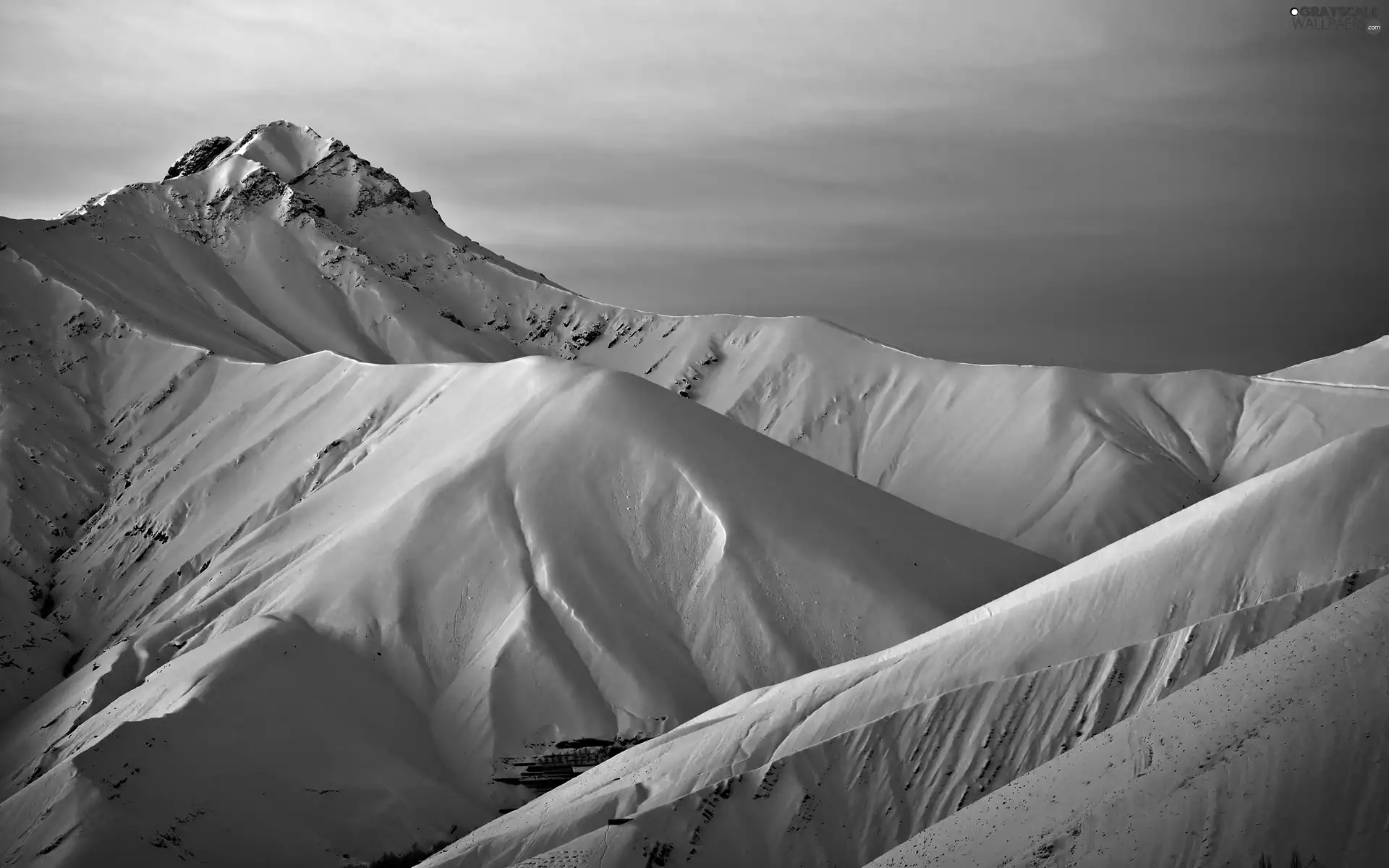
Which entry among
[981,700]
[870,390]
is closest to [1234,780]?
[981,700]

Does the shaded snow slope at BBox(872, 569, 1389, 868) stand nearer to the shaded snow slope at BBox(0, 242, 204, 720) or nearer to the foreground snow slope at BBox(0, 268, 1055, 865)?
the foreground snow slope at BBox(0, 268, 1055, 865)

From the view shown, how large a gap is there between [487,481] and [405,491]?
7.09m

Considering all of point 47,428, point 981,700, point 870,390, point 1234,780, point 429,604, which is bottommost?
point 981,700

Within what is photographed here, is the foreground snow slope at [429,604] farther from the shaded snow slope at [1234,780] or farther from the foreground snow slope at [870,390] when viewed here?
the shaded snow slope at [1234,780]

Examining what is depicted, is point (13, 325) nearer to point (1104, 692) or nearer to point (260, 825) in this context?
point (260, 825)

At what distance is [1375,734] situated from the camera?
125ft

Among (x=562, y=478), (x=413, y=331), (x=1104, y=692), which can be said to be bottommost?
(x=1104, y=692)

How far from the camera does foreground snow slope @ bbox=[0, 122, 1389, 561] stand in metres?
151

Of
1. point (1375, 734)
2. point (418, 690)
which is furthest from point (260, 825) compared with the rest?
point (1375, 734)

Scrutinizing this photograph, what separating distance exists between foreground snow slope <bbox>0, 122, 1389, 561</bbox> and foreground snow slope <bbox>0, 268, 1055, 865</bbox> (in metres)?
39.5

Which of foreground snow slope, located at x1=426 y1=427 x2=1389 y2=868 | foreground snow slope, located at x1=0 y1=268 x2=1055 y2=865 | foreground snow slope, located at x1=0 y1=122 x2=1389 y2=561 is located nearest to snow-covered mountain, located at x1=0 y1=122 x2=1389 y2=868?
foreground snow slope, located at x1=426 y1=427 x2=1389 y2=868

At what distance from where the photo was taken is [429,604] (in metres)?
95.5

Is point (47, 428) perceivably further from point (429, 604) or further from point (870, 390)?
point (870, 390)

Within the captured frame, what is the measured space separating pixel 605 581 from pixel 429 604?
12.4m
